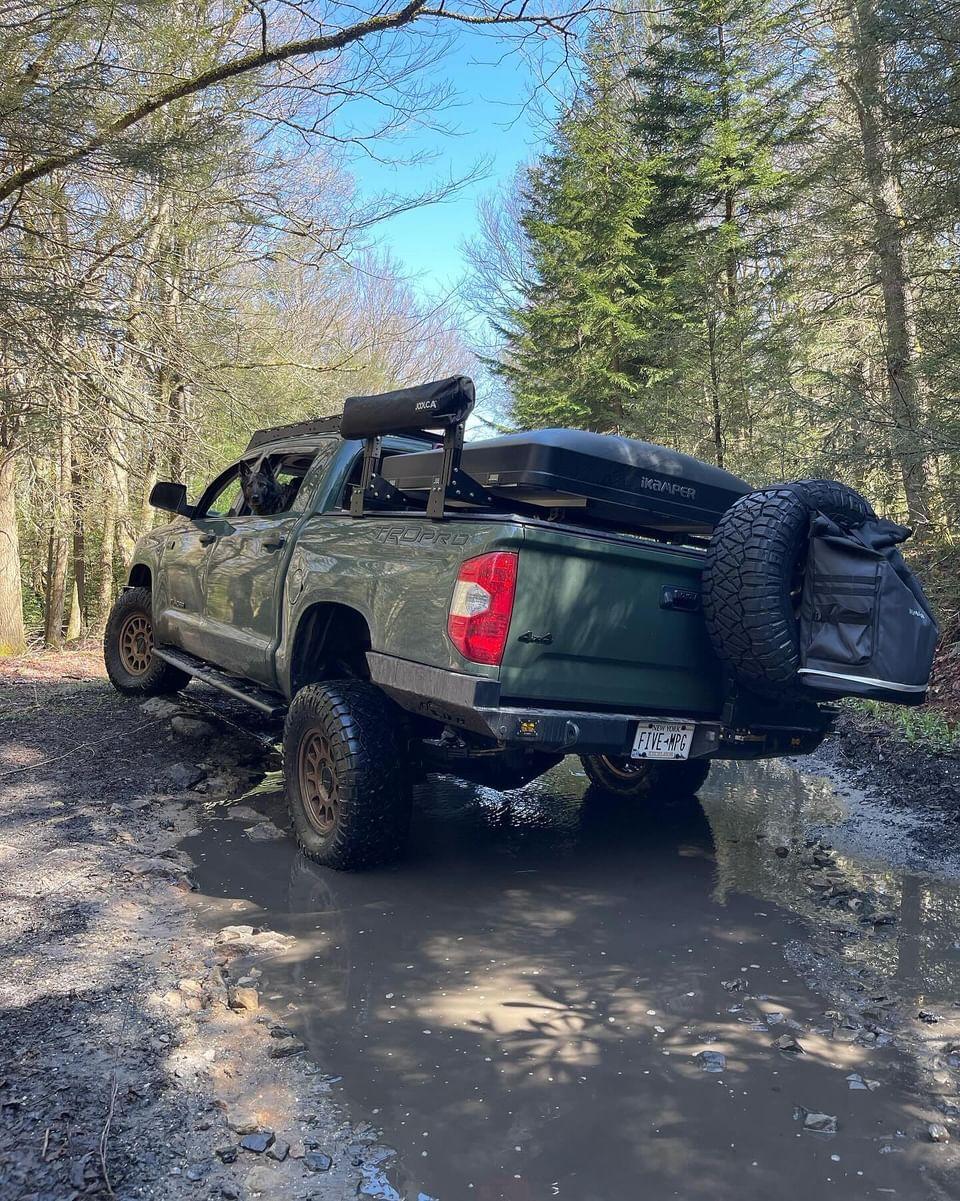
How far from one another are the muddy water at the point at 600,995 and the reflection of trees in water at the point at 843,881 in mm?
17

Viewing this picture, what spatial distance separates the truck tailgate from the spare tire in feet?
0.50

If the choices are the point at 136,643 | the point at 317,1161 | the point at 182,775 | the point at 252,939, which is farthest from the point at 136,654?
the point at 317,1161

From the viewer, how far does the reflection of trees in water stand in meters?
3.36

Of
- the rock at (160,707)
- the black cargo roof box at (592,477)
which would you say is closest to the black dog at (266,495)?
the black cargo roof box at (592,477)

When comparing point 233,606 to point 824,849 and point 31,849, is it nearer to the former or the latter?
point 31,849

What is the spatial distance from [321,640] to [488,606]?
153 cm

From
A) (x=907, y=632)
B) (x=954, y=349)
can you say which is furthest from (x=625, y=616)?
(x=954, y=349)

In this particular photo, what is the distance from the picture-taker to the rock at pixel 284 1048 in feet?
8.59

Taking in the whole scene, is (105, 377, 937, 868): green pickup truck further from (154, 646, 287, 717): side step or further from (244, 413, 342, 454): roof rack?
(244, 413, 342, 454): roof rack

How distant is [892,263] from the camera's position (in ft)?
31.3

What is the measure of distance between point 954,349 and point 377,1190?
7806 millimetres

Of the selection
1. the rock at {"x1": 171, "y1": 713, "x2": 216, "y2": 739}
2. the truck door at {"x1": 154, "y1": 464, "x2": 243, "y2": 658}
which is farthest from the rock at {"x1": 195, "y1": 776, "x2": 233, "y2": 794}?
the truck door at {"x1": 154, "y1": 464, "x2": 243, "y2": 658}

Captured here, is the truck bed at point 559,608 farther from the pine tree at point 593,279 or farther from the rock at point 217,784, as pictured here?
the pine tree at point 593,279

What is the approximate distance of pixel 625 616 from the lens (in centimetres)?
384
